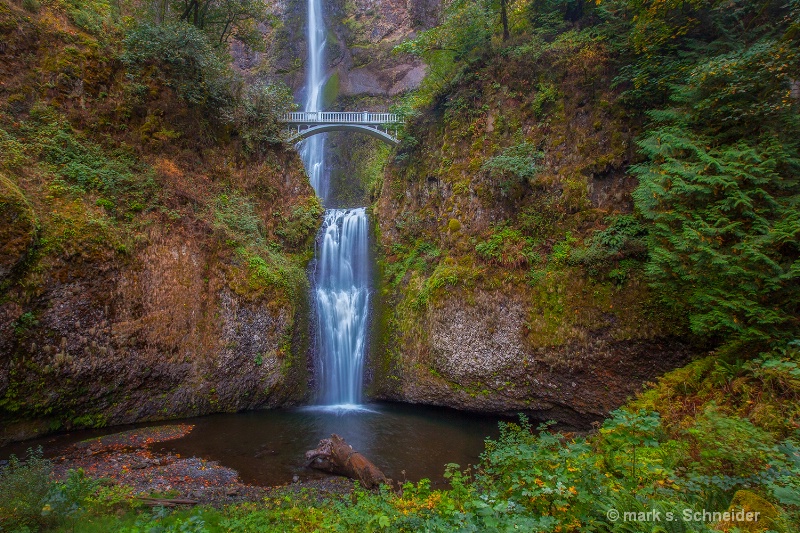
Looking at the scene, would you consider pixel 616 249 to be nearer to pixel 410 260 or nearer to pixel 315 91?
pixel 410 260

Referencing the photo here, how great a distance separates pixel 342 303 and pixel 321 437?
184 inches

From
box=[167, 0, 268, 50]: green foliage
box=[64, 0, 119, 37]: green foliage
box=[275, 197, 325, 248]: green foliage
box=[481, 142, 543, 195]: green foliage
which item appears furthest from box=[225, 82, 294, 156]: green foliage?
box=[481, 142, 543, 195]: green foliage

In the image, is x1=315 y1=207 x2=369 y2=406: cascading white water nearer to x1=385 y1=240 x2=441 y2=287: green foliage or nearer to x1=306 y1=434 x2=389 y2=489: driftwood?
x1=385 y1=240 x2=441 y2=287: green foliage

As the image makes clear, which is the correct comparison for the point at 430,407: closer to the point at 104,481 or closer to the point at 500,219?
the point at 500,219

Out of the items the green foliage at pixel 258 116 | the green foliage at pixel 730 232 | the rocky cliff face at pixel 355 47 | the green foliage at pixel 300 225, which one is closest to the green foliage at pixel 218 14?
the green foliage at pixel 258 116

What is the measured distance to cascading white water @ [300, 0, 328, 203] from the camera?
81.4 feet

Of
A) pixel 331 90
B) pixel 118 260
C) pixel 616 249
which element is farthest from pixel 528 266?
pixel 331 90

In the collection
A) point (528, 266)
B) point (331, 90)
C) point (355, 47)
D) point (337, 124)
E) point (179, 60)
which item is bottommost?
point (528, 266)

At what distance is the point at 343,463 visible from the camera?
7.06 meters

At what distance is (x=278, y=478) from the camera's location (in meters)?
6.90

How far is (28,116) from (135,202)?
311cm

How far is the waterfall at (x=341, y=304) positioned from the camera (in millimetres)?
11359

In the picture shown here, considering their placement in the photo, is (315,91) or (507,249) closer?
(507,249)

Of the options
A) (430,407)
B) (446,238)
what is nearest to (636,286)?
(446,238)
